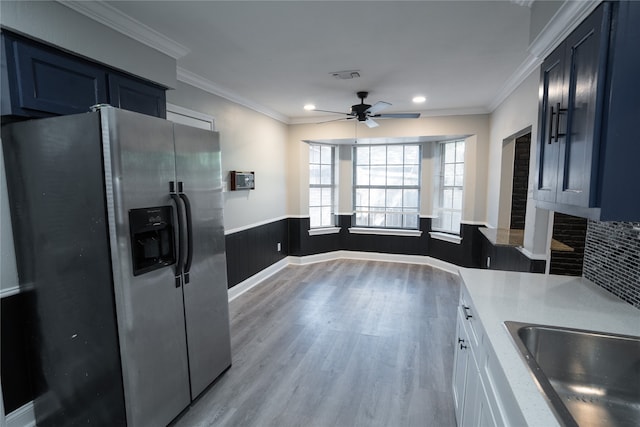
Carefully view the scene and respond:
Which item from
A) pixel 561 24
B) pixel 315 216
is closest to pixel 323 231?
pixel 315 216

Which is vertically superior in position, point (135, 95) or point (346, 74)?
point (346, 74)

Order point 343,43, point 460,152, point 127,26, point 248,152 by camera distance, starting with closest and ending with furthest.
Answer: point 127,26
point 343,43
point 248,152
point 460,152

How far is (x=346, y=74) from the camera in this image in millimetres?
3172

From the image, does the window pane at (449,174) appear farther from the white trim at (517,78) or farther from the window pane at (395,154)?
the white trim at (517,78)

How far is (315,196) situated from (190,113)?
118 inches

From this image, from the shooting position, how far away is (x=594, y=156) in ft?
3.74

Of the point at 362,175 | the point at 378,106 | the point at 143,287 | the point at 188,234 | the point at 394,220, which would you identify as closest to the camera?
the point at 143,287

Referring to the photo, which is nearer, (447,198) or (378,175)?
(447,198)

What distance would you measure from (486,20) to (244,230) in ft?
11.0

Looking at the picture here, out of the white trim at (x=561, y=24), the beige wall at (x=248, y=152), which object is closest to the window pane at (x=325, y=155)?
the beige wall at (x=248, y=152)

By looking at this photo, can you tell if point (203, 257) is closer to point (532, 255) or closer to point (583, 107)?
point (583, 107)

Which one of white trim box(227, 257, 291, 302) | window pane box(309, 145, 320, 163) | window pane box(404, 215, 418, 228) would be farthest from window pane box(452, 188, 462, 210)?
white trim box(227, 257, 291, 302)

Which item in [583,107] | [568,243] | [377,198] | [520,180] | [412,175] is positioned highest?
[583,107]

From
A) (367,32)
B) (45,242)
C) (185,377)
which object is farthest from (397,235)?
(45,242)
